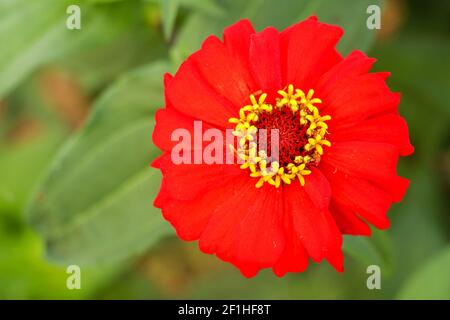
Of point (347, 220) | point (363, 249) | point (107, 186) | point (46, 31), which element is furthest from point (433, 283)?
point (46, 31)

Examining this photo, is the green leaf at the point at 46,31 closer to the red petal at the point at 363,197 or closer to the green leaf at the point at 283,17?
the green leaf at the point at 283,17

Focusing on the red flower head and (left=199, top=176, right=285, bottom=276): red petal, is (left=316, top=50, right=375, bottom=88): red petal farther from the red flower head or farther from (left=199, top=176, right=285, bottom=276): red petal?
(left=199, top=176, right=285, bottom=276): red petal

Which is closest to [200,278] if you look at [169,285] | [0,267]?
[169,285]

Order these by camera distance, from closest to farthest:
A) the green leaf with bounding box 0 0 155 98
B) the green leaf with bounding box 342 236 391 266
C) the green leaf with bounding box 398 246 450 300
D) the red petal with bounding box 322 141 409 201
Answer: the red petal with bounding box 322 141 409 201
the green leaf with bounding box 342 236 391 266
the green leaf with bounding box 398 246 450 300
the green leaf with bounding box 0 0 155 98

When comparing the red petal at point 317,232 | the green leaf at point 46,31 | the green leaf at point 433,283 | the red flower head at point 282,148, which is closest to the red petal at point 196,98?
the red flower head at point 282,148


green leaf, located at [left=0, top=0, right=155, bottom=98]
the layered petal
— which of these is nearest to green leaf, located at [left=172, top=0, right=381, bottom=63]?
green leaf, located at [left=0, top=0, right=155, bottom=98]

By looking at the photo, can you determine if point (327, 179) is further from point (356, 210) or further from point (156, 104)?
point (156, 104)
